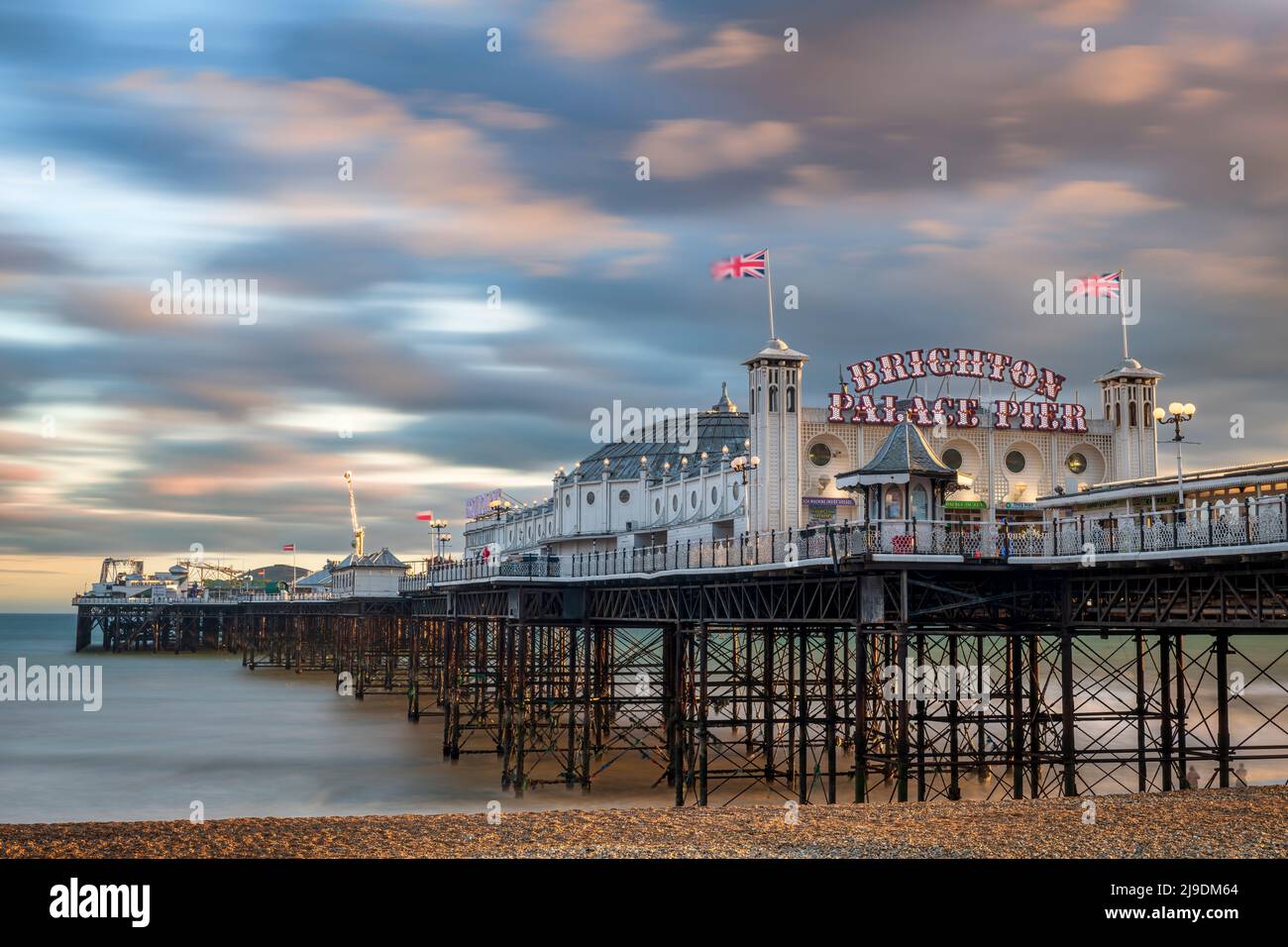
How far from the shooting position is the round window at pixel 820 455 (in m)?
56.2

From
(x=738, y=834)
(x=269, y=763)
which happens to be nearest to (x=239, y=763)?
(x=269, y=763)

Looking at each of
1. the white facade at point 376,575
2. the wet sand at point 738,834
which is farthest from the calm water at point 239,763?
the wet sand at point 738,834

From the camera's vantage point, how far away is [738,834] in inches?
827

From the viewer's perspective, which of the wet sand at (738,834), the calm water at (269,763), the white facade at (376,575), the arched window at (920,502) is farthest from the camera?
the white facade at (376,575)

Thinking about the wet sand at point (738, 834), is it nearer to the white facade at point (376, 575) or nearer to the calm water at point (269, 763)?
the calm water at point (269, 763)

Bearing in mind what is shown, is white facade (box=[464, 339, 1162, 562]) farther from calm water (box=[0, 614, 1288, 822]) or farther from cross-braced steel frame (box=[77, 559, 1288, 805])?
calm water (box=[0, 614, 1288, 822])

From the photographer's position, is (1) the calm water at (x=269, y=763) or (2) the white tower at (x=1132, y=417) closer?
(1) the calm water at (x=269, y=763)

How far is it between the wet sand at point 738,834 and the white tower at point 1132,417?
113 ft

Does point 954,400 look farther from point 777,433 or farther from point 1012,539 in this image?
point 1012,539

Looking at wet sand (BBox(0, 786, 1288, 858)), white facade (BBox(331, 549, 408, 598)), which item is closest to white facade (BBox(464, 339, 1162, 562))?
wet sand (BBox(0, 786, 1288, 858))

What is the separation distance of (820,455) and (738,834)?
1437 inches

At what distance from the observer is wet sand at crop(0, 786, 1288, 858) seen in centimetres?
1912
